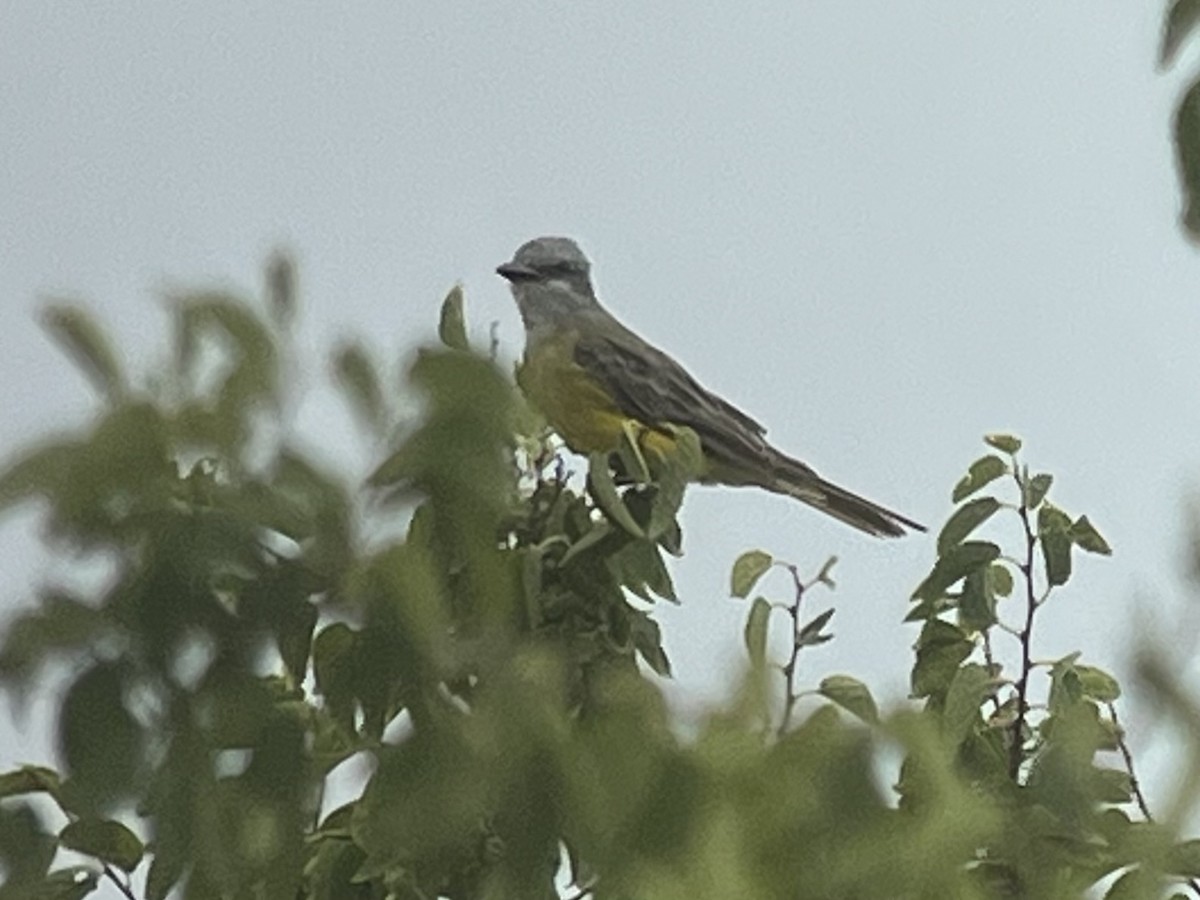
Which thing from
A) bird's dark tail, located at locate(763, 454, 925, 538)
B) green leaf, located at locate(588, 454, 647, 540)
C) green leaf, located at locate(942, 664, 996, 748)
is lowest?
bird's dark tail, located at locate(763, 454, 925, 538)

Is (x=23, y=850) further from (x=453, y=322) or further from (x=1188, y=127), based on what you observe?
(x=1188, y=127)

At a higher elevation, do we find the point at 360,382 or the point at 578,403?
the point at 360,382

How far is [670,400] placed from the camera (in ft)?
20.8

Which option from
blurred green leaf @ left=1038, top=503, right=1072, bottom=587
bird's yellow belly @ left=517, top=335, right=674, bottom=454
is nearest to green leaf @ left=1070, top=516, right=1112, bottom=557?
blurred green leaf @ left=1038, top=503, right=1072, bottom=587

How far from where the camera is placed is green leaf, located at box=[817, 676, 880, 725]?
5.32ft

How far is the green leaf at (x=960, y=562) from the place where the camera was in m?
3.00

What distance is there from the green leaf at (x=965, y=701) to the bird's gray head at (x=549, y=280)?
4369mm

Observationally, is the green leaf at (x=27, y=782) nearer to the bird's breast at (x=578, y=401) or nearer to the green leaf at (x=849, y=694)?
the green leaf at (x=849, y=694)

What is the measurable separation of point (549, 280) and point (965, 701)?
15.4ft

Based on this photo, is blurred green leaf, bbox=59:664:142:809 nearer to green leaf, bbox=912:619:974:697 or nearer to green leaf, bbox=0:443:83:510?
green leaf, bbox=0:443:83:510

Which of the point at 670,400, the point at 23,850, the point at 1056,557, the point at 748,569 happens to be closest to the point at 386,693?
the point at 23,850

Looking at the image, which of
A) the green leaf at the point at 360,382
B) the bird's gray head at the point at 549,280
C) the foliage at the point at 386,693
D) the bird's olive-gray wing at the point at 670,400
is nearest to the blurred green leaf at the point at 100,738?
the foliage at the point at 386,693

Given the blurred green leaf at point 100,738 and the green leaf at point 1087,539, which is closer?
the blurred green leaf at point 100,738

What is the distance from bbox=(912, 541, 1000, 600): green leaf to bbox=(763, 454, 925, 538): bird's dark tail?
3.13 metres
